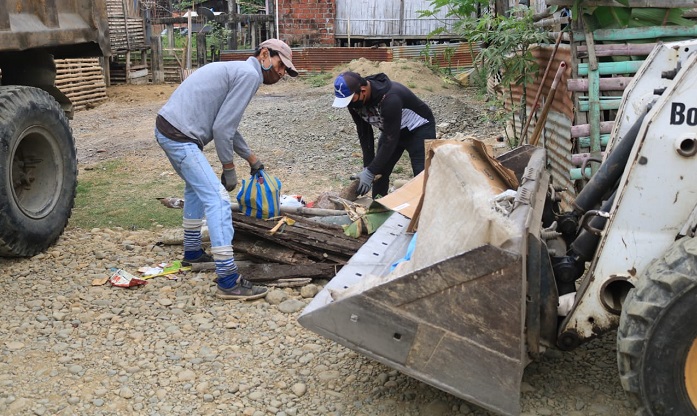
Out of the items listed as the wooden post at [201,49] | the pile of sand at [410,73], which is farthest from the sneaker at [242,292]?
the wooden post at [201,49]

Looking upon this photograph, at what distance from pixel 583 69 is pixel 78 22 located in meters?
4.47

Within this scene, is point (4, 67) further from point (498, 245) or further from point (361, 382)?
point (498, 245)

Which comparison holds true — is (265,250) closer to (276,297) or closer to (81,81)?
(276,297)

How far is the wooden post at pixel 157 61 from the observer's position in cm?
2241

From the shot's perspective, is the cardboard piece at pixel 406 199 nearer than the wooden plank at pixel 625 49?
Yes

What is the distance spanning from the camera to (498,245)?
3.26 metres

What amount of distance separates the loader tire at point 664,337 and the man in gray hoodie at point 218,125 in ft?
9.10

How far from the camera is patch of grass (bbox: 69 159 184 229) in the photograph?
24.5 feet

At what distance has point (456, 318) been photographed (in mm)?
3236

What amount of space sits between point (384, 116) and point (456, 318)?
11.0ft

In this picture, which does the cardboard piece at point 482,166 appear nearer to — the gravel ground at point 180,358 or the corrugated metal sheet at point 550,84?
the gravel ground at point 180,358

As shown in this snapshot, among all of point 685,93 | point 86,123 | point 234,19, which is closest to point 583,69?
point 685,93

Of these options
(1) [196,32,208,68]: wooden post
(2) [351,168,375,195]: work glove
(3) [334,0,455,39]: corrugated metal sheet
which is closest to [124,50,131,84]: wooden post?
(1) [196,32,208,68]: wooden post

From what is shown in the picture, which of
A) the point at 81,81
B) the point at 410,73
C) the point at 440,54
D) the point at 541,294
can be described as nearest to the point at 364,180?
the point at 541,294
